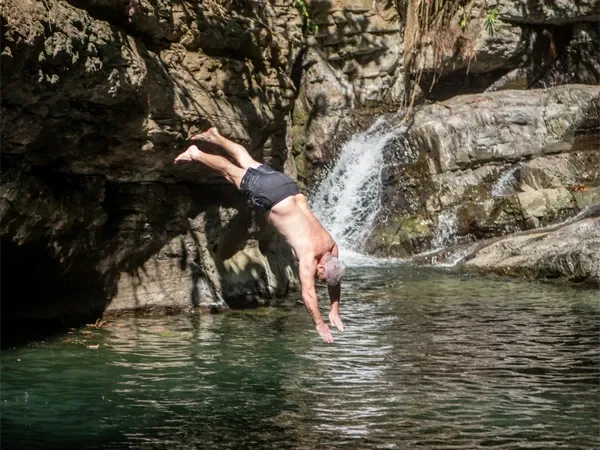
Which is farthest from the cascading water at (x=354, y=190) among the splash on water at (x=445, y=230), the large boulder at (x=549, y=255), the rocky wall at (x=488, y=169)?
the large boulder at (x=549, y=255)

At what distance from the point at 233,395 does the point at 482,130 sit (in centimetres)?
1356

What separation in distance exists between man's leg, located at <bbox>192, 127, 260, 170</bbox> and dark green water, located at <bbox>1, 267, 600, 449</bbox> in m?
2.17

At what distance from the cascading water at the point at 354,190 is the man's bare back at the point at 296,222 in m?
9.71

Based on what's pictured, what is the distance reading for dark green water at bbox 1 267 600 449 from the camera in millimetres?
7457

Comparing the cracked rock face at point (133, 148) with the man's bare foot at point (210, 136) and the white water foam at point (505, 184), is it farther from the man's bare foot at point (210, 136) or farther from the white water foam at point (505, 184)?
the white water foam at point (505, 184)

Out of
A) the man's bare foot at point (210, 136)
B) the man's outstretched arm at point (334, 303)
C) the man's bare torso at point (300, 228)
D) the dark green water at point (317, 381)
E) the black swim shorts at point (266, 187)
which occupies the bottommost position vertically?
the dark green water at point (317, 381)

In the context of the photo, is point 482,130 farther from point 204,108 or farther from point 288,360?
point 288,360

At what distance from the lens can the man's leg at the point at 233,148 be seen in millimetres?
10828

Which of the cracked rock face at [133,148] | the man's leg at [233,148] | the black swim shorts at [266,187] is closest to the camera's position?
the cracked rock face at [133,148]

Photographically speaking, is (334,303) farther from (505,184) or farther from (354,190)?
(354,190)

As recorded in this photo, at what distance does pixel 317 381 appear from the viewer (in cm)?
929

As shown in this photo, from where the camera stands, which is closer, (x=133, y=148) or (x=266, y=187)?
(x=266, y=187)

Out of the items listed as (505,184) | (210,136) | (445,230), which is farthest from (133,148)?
(505,184)

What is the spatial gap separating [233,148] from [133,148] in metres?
1.49
